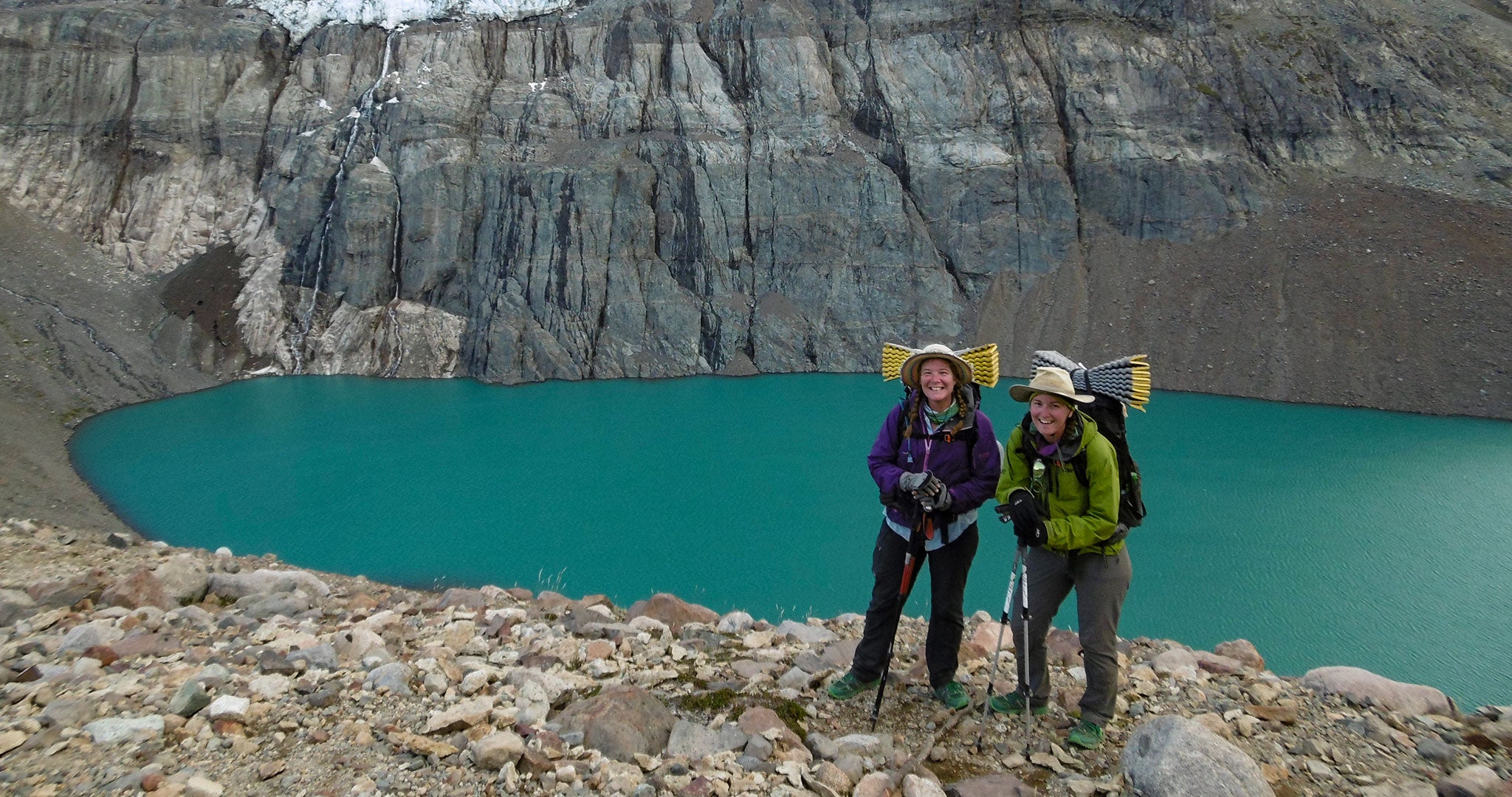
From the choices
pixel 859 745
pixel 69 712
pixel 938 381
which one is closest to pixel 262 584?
pixel 69 712

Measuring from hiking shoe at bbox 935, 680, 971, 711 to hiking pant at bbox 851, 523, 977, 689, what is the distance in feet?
0.19

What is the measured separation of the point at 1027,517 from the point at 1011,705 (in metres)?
1.16

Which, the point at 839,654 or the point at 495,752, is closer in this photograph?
the point at 495,752

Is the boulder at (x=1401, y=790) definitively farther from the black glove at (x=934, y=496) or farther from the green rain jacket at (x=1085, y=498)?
the black glove at (x=934, y=496)

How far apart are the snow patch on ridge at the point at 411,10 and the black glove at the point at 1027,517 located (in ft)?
157

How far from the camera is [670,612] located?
699 cm

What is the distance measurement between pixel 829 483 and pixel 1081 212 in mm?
27493

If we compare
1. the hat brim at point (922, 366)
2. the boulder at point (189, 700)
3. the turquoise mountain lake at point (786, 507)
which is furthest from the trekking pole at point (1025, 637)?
the turquoise mountain lake at point (786, 507)

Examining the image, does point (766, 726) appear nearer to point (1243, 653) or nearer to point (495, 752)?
point (495, 752)

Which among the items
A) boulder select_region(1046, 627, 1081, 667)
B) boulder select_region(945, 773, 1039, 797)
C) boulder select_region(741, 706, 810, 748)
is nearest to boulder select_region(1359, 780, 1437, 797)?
boulder select_region(945, 773, 1039, 797)

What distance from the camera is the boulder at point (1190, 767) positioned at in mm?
3254

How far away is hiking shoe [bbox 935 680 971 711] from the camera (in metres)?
4.45

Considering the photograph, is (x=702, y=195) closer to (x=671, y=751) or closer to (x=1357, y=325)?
(x=1357, y=325)

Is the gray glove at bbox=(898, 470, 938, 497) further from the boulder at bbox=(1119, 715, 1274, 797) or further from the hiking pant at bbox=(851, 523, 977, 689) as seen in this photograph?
the boulder at bbox=(1119, 715, 1274, 797)
